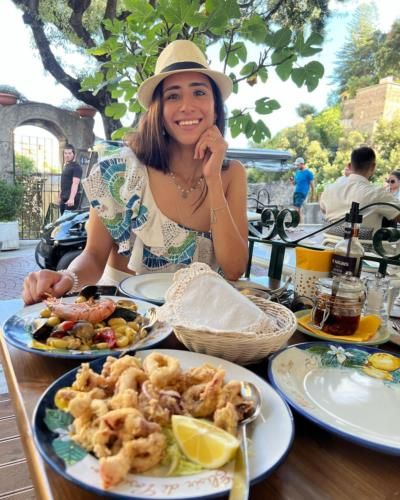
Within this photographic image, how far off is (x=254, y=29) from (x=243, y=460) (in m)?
1.91

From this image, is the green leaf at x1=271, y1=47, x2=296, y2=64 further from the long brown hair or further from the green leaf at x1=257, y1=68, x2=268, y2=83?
the long brown hair

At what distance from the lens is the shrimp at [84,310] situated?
904mm

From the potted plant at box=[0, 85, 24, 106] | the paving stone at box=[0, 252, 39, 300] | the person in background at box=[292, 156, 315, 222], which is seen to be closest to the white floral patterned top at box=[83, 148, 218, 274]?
the paving stone at box=[0, 252, 39, 300]

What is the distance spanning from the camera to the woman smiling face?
1685mm

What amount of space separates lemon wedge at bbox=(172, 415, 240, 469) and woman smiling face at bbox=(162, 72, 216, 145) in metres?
1.51

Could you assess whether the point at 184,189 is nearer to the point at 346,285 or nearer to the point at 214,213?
the point at 214,213

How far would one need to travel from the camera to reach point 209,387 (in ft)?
1.92

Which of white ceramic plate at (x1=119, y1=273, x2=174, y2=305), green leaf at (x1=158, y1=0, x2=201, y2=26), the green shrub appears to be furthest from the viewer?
the green shrub

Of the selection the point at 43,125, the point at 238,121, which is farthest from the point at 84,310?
the point at 43,125

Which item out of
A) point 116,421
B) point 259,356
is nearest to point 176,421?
point 116,421

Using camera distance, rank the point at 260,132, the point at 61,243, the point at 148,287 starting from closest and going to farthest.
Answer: the point at 148,287, the point at 260,132, the point at 61,243

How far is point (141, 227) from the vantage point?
1.74 metres

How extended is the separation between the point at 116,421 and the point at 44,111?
931cm

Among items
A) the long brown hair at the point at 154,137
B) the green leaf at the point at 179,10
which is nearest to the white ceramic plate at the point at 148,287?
the long brown hair at the point at 154,137
